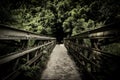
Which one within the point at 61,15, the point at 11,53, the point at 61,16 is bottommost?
the point at 11,53

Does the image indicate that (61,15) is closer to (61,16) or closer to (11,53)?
(61,16)

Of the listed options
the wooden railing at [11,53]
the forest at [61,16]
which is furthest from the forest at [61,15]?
the wooden railing at [11,53]

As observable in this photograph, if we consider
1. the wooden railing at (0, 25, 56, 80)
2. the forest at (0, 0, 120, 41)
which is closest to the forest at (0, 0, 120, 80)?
the forest at (0, 0, 120, 41)

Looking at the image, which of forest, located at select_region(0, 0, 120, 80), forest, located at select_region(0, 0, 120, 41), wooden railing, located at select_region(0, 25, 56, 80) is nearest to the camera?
wooden railing, located at select_region(0, 25, 56, 80)

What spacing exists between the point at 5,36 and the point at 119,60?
1.62 meters

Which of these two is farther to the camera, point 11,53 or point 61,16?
point 61,16

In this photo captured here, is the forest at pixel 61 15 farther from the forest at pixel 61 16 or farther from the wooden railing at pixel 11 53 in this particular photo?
the wooden railing at pixel 11 53

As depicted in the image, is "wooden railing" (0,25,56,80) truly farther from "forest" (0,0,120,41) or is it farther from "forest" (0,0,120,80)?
"forest" (0,0,120,41)

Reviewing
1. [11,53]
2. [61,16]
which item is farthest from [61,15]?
[11,53]

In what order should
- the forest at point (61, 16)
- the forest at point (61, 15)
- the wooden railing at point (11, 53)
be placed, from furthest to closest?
the forest at point (61, 15), the forest at point (61, 16), the wooden railing at point (11, 53)

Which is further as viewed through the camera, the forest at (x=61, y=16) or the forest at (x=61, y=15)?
the forest at (x=61, y=15)

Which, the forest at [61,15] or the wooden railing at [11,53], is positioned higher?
the forest at [61,15]

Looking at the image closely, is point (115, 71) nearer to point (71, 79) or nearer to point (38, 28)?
point (71, 79)

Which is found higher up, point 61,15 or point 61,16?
point 61,15
